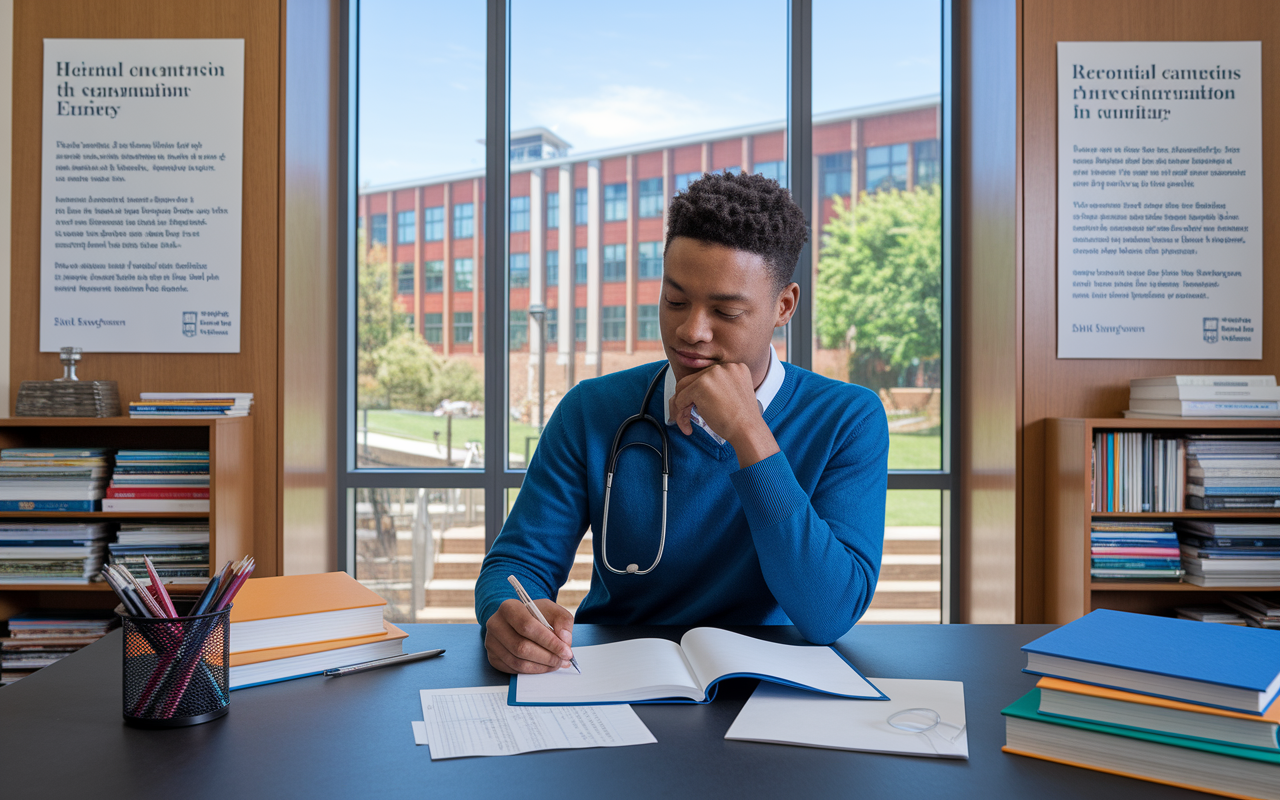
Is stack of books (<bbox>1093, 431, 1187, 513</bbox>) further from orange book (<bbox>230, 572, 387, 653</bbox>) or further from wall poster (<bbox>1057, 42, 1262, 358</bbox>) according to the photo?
orange book (<bbox>230, 572, 387, 653</bbox>)

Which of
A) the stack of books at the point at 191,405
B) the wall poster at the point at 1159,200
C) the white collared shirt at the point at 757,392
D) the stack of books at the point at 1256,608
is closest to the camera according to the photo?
the white collared shirt at the point at 757,392

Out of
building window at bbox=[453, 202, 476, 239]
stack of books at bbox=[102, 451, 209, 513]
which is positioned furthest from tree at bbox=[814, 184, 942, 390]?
stack of books at bbox=[102, 451, 209, 513]

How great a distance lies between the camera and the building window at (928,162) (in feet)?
10.8

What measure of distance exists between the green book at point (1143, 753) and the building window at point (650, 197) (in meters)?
2.69

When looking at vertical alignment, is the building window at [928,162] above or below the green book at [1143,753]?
above

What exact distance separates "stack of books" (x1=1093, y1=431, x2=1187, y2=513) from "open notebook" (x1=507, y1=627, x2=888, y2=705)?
5.82ft

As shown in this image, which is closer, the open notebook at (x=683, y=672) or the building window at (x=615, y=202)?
the open notebook at (x=683, y=672)

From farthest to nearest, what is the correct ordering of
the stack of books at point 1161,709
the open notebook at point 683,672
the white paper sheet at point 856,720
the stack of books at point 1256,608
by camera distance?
1. the stack of books at point 1256,608
2. the open notebook at point 683,672
3. the white paper sheet at point 856,720
4. the stack of books at point 1161,709

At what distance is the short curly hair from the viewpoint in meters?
1.41

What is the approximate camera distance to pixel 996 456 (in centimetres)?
291

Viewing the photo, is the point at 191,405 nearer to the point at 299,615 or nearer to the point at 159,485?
the point at 159,485

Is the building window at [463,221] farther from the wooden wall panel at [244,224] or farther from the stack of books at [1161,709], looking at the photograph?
the stack of books at [1161,709]

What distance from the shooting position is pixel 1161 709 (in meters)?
0.76

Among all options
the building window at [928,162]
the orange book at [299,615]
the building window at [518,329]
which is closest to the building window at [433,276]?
the building window at [518,329]
